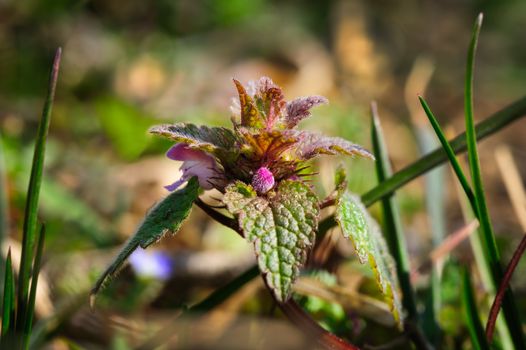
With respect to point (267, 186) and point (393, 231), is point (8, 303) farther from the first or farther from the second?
point (393, 231)

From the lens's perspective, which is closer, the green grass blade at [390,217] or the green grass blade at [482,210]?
the green grass blade at [482,210]

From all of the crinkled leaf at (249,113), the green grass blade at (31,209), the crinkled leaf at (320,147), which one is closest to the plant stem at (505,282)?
the crinkled leaf at (320,147)

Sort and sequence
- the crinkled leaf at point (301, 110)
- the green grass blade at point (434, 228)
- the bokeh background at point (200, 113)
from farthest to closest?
the bokeh background at point (200, 113)
the green grass blade at point (434, 228)
the crinkled leaf at point (301, 110)

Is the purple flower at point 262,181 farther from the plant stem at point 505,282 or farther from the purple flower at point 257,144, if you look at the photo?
the plant stem at point 505,282

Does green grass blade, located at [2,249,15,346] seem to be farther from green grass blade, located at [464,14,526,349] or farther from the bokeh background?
green grass blade, located at [464,14,526,349]

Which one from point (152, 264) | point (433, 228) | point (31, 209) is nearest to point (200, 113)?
point (152, 264)

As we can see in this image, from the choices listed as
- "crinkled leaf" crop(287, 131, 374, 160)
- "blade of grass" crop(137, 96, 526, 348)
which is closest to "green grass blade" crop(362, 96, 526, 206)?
"blade of grass" crop(137, 96, 526, 348)

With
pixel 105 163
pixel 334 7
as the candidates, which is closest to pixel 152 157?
pixel 105 163
